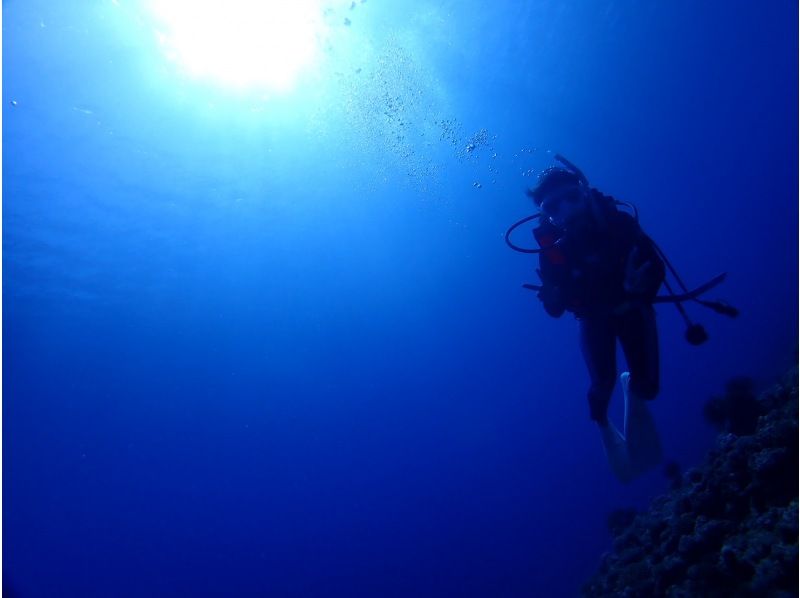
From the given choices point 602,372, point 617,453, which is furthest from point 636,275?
point 617,453

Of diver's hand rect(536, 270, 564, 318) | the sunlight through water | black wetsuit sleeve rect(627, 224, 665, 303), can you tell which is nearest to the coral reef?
black wetsuit sleeve rect(627, 224, 665, 303)

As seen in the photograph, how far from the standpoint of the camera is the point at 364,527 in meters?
74.7

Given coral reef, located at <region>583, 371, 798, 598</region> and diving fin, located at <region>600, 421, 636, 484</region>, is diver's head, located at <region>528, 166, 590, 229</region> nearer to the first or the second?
diving fin, located at <region>600, 421, 636, 484</region>

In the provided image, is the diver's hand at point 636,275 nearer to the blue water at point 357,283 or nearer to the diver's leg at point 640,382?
the diver's leg at point 640,382

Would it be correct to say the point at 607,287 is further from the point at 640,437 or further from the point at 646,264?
the point at 640,437

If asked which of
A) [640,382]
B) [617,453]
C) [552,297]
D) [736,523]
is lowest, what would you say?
[736,523]

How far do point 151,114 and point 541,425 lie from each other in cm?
6572

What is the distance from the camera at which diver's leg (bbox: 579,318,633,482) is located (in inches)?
199

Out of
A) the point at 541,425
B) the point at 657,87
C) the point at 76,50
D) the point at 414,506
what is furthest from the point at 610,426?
the point at 414,506

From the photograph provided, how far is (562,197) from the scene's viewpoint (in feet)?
15.0

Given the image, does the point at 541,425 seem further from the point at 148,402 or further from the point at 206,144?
the point at 206,144

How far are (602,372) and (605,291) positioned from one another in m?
1.01

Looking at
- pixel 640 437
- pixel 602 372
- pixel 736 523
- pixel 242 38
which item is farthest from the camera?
pixel 242 38

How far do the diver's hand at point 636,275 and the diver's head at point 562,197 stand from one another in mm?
550
